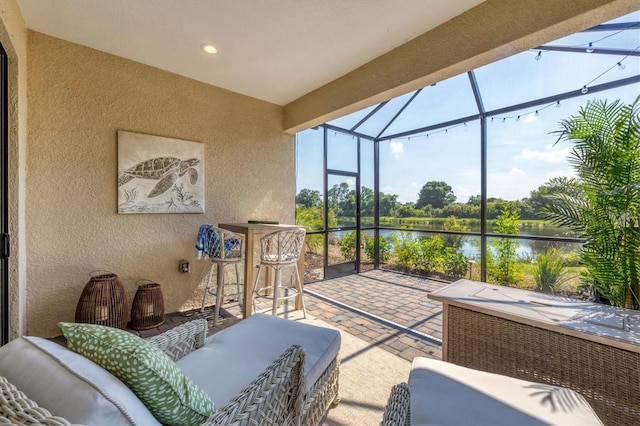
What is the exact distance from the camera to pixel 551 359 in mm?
1575

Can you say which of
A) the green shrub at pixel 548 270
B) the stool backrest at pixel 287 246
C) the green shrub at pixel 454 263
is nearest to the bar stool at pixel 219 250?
the stool backrest at pixel 287 246

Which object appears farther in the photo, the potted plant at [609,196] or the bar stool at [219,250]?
the bar stool at [219,250]

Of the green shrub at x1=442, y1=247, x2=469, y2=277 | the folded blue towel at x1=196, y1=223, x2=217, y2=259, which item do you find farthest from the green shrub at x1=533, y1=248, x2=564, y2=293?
the folded blue towel at x1=196, y1=223, x2=217, y2=259

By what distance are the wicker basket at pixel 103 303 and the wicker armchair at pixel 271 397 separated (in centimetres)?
156

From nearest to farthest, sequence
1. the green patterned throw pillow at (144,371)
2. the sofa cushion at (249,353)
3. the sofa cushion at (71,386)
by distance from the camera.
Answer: the sofa cushion at (71,386) → the green patterned throw pillow at (144,371) → the sofa cushion at (249,353)

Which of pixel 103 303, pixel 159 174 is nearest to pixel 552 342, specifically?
pixel 103 303

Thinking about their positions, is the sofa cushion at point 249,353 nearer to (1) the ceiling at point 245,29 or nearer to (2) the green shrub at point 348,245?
(1) the ceiling at point 245,29

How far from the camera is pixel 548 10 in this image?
1.83 m

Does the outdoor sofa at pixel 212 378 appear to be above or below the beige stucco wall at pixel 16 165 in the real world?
below

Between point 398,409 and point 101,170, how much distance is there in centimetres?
330

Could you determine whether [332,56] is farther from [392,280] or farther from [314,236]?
[392,280]

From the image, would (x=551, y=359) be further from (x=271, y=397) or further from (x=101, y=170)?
(x=101, y=170)

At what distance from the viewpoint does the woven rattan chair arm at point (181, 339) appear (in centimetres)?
141

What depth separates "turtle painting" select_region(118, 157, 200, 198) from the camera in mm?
2981
